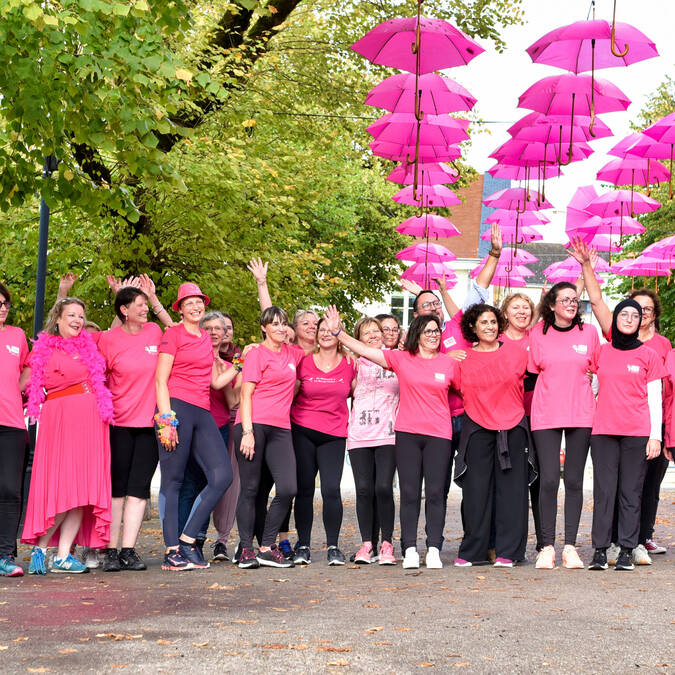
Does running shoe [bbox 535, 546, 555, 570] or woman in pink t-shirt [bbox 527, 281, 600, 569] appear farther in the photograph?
woman in pink t-shirt [bbox 527, 281, 600, 569]

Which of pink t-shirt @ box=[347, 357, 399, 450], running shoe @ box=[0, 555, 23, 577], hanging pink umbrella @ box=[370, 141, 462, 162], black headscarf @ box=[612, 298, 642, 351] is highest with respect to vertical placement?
hanging pink umbrella @ box=[370, 141, 462, 162]

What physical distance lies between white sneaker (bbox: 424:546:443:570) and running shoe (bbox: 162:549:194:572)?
6.07 ft

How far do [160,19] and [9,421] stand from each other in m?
3.40

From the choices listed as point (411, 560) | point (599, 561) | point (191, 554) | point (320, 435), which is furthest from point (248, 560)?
point (599, 561)

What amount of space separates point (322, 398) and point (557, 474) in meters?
1.98

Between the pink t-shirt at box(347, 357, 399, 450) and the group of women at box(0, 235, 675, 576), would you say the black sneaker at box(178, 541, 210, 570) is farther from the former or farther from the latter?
the pink t-shirt at box(347, 357, 399, 450)

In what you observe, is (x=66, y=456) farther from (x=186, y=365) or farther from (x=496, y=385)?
(x=496, y=385)

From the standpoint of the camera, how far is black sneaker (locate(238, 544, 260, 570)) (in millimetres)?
9055

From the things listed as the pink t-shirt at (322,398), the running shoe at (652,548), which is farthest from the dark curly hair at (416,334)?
the running shoe at (652,548)

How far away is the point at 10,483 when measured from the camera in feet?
28.0

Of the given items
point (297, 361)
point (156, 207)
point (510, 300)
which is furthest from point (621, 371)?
point (156, 207)

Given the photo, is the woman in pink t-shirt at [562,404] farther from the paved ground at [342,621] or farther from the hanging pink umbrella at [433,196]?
the hanging pink umbrella at [433,196]

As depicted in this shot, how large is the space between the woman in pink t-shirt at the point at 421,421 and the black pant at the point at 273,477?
0.88 metres

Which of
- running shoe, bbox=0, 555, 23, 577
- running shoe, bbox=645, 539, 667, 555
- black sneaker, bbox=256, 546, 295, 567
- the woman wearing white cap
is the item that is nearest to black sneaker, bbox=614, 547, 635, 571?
running shoe, bbox=645, 539, 667, 555
